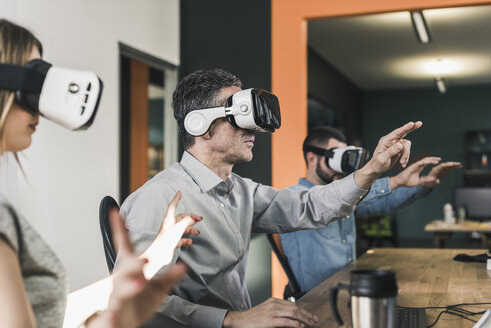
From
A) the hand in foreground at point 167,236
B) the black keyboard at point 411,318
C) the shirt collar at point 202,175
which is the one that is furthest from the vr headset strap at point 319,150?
the hand in foreground at point 167,236

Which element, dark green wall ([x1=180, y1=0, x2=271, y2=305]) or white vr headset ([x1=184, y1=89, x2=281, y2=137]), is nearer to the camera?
white vr headset ([x1=184, y1=89, x2=281, y2=137])

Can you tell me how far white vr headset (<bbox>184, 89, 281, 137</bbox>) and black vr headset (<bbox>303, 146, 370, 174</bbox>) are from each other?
921mm

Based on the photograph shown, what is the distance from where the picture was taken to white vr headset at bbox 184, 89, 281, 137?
67.7 inches

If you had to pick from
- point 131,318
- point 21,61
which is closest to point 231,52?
point 21,61

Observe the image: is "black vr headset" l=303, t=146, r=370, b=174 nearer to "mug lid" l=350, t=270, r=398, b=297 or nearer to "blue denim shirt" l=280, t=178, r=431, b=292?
"blue denim shirt" l=280, t=178, r=431, b=292

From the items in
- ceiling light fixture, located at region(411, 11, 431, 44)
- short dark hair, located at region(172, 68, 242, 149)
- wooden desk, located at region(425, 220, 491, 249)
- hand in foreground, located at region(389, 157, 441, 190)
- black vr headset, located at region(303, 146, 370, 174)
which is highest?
ceiling light fixture, located at region(411, 11, 431, 44)

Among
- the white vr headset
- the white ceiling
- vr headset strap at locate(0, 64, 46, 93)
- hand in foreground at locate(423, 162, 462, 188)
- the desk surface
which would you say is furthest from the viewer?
the white ceiling

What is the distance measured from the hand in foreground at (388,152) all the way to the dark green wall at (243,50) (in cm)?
253

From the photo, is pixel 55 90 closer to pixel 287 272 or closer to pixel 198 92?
pixel 198 92

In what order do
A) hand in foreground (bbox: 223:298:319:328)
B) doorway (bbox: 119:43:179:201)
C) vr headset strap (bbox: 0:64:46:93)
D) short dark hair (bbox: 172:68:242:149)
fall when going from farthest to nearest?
doorway (bbox: 119:43:179:201) < short dark hair (bbox: 172:68:242:149) < hand in foreground (bbox: 223:298:319:328) < vr headset strap (bbox: 0:64:46:93)

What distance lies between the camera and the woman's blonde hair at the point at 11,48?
938 mm

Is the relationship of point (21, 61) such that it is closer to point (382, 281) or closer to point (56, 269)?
point (56, 269)

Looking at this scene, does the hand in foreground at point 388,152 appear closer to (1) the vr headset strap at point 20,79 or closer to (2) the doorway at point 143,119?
(1) the vr headset strap at point 20,79

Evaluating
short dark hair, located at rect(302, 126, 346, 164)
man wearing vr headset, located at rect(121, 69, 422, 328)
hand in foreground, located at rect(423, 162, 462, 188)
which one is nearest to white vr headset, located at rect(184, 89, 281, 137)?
man wearing vr headset, located at rect(121, 69, 422, 328)
